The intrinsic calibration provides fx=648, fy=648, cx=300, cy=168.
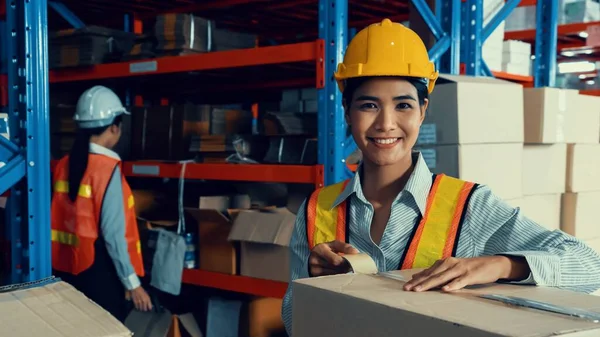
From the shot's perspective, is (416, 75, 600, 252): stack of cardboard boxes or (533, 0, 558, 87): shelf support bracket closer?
(416, 75, 600, 252): stack of cardboard boxes

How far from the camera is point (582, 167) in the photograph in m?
3.65

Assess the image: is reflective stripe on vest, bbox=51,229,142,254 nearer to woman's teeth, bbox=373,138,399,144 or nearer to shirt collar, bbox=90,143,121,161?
shirt collar, bbox=90,143,121,161

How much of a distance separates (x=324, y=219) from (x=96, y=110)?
→ 7.39 feet

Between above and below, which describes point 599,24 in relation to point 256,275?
above

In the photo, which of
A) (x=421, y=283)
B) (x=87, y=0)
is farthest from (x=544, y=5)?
(x=421, y=283)

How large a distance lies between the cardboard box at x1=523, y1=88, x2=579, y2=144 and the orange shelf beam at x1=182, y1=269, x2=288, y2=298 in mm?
1550

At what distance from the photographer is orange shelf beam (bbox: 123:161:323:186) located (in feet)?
10.7

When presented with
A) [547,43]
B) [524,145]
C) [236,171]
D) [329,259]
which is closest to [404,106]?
[329,259]

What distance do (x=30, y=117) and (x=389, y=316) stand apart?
1802 mm

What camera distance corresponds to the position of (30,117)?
92.8 inches

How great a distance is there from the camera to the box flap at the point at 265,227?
3.51 meters

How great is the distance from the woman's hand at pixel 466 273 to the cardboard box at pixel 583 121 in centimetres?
241

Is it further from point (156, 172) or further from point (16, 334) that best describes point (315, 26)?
point (16, 334)

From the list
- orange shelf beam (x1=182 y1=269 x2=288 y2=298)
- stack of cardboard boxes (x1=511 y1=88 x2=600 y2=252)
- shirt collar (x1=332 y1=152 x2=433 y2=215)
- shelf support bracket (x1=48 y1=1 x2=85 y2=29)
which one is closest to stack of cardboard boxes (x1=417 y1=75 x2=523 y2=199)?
stack of cardboard boxes (x1=511 y1=88 x2=600 y2=252)
